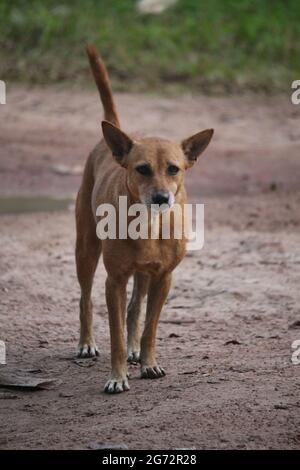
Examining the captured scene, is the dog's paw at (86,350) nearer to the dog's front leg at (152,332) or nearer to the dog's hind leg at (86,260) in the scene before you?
the dog's hind leg at (86,260)

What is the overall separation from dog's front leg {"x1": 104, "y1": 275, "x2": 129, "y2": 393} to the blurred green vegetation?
26.9 feet

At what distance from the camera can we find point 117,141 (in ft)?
19.9

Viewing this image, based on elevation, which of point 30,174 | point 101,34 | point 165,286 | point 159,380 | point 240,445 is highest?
point 101,34

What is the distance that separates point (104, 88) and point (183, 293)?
170 cm

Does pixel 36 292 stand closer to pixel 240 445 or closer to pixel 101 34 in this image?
pixel 240 445

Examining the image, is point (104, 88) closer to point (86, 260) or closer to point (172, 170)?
point (86, 260)

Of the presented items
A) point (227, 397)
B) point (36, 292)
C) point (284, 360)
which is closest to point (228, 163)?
point (36, 292)

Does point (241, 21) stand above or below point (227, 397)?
above

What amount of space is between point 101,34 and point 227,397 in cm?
995

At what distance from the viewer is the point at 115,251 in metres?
5.95

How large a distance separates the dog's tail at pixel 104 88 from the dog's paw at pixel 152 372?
1.56m

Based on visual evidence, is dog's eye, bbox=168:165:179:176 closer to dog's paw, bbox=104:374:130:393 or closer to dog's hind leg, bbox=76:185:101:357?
dog's hind leg, bbox=76:185:101:357

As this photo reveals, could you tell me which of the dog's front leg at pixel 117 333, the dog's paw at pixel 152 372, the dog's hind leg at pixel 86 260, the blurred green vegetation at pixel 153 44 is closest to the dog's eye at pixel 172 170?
the dog's front leg at pixel 117 333

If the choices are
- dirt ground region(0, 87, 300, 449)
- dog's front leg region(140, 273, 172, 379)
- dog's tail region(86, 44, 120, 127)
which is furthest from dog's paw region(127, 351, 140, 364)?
dog's tail region(86, 44, 120, 127)
